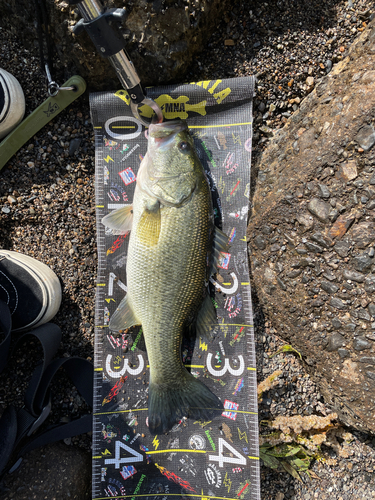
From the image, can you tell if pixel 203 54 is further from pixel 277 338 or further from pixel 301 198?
pixel 277 338

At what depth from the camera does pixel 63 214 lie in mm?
2578

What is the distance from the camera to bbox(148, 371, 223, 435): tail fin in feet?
7.35

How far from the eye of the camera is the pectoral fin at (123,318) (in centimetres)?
226

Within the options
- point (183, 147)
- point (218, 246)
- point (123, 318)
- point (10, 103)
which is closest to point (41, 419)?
point (123, 318)

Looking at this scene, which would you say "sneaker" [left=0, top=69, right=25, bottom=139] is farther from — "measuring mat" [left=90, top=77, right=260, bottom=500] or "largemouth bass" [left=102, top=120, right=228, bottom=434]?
"largemouth bass" [left=102, top=120, right=228, bottom=434]

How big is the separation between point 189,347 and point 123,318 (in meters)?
→ 0.62

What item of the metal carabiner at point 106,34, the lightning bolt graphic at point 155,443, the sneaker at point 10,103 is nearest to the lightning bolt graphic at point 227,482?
the lightning bolt graphic at point 155,443

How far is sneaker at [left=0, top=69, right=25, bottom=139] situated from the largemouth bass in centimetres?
123

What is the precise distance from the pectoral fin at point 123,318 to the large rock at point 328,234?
→ 1065 mm

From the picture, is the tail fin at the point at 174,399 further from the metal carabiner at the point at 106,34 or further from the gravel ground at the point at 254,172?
the metal carabiner at the point at 106,34

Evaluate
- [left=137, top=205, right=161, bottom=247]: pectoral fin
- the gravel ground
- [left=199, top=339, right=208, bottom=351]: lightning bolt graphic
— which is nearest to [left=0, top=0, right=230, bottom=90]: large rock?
the gravel ground

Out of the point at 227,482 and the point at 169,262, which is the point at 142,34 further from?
the point at 227,482

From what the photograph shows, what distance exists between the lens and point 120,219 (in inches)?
91.1

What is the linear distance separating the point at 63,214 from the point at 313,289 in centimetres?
216
